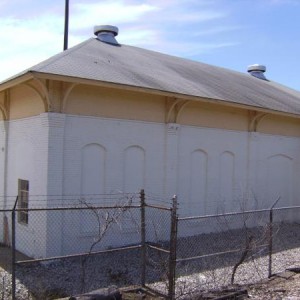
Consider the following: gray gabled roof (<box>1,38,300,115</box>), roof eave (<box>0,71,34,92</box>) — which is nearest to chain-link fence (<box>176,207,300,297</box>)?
gray gabled roof (<box>1,38,300,115</box>)

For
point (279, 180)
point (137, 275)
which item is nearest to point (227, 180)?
point (279, 180)

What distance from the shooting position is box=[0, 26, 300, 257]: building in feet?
38.4

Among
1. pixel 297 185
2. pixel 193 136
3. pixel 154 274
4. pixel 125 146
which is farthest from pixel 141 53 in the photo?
pixel 154 274

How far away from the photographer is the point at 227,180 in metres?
16.0

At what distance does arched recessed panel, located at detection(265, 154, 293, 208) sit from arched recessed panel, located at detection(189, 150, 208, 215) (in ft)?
11.9

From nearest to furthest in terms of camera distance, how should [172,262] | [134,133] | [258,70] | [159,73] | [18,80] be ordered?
[172,262]
[18,80]
[134,133]
[159,73]
[258,70]

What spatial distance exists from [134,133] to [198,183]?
3.13 meters

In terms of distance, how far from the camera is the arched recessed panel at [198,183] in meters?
14.9

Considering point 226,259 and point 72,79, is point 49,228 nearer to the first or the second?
point 72,79

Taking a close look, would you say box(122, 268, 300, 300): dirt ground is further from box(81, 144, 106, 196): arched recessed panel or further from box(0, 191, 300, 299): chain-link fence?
box(81, 144, 106, 196): arched recessed panel

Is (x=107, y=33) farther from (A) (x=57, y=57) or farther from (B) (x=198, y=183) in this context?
(B) (x=198, y=183)

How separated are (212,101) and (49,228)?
6141mm

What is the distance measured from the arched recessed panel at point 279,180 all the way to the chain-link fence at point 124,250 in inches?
93.5

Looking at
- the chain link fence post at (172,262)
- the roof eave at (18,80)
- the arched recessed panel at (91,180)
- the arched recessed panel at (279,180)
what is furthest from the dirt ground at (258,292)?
the arched recessed panel at (279,180)
